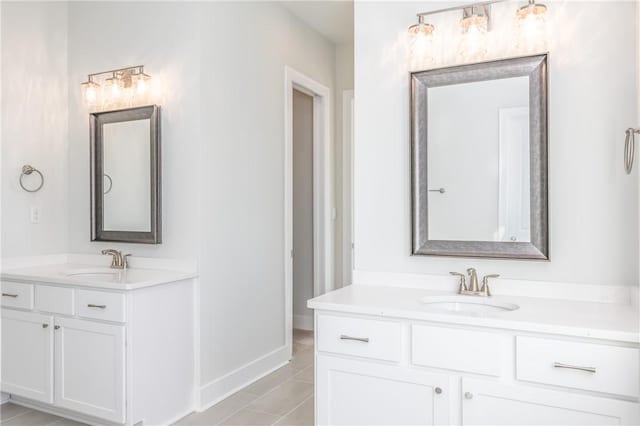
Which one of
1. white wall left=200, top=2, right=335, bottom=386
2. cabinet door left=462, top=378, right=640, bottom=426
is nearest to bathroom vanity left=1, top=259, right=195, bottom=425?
white wall left=200, top=2, right=335, bottom=386

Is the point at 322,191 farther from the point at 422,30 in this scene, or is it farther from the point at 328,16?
the point at 422,30

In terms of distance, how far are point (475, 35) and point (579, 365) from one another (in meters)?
1.42

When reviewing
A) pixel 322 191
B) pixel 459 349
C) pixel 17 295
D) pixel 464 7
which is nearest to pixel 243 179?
pixel 322 191

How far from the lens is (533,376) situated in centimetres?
166

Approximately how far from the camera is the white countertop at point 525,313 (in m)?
1.58

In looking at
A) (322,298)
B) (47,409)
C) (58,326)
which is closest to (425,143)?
(322,298)

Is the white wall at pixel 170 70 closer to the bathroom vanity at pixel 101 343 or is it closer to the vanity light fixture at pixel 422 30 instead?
the bathroom vanity at pixel 101 343

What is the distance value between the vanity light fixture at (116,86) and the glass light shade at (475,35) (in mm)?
1841

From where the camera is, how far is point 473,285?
7.04ft

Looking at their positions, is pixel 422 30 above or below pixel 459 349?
above

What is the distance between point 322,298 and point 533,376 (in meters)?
0.87

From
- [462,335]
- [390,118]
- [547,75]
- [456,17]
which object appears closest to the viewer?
[462,335]

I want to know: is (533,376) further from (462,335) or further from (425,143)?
(425,143)

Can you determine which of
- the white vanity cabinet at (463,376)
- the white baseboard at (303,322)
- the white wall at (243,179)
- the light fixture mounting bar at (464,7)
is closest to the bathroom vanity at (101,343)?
the white wall at (243,179)
